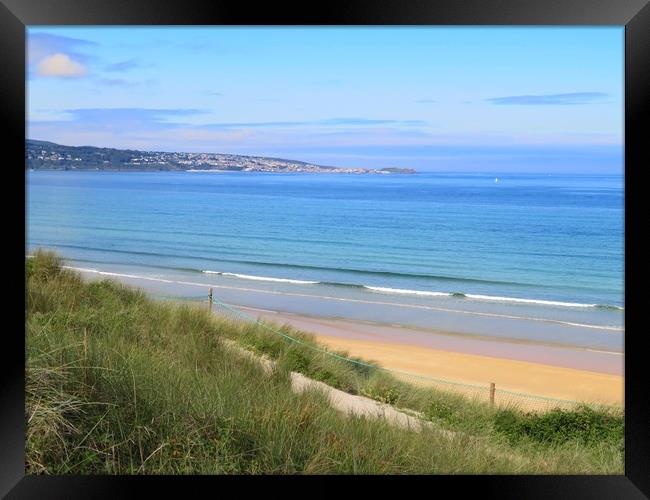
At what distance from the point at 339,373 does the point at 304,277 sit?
34.0 ft

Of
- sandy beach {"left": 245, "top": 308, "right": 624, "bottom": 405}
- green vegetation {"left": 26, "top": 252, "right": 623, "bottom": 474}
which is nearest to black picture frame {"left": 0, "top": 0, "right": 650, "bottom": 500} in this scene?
green vegetation {"left": 26, "top": 252, "right": 623, "bottom": 474}

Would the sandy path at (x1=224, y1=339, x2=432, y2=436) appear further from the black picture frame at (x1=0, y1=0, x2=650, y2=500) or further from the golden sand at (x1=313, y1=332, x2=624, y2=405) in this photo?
the golden sand at (x1=313, y1=332, x2=624, y2=405)

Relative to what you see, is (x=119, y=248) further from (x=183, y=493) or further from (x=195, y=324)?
(x=183, y=493)

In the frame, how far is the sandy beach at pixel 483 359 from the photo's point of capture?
33.7 ft

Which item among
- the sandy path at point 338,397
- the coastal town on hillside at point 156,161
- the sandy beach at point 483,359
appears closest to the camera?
the sandy path at point 338,397

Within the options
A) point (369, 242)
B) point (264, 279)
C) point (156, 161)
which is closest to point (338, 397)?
point (264, 279)

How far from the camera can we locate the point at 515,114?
31.9 metres

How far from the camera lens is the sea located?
49.4 ft

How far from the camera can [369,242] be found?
77.3 feet

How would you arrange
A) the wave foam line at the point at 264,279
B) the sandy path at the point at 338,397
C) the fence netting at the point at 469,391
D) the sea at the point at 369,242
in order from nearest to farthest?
the sandy path at the point at 338,397, the fence netting at the point at 469,391, the sea at the point at 369,242, the wave foam line at the point at 264,279

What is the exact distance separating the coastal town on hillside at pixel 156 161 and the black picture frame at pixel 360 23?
28254 mm

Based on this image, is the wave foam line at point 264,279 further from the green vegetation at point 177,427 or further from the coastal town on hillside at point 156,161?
the coastal town on hillside at point 156,161

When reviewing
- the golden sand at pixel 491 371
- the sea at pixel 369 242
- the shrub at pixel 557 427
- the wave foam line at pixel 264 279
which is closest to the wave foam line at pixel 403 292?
the sea at pixel 369 242

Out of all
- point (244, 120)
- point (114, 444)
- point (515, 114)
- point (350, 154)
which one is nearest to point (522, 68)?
point (515, 114)
